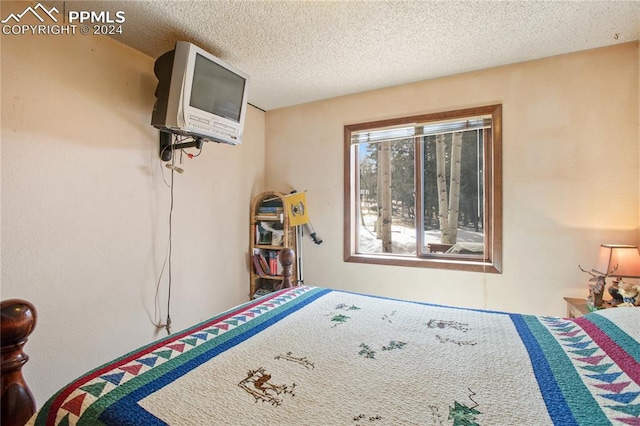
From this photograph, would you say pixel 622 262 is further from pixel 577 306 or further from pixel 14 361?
pixel 14 361

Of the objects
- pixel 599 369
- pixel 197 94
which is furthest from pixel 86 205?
pixel 599 369

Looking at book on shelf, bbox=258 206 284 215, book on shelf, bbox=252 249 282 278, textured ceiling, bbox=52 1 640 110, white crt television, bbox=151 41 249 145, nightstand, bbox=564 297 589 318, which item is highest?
textured ceiling, bbox=52 1 640 110

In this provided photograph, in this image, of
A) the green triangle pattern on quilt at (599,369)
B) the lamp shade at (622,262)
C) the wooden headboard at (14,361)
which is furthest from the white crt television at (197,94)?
the lamp shade at (622,262)

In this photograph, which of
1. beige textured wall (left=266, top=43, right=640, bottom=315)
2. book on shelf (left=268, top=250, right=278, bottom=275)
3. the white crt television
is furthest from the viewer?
book on shelf (left=268, top=250, right=278, bottom=275)

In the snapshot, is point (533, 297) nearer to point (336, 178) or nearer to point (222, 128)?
point (336, 178)

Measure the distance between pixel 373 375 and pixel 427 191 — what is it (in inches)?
77.6

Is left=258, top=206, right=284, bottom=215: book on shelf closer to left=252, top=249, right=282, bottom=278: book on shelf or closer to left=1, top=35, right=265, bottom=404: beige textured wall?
left=252, top=249, right=282, bottom=278: book on shelf

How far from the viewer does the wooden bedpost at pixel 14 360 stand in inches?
27.3

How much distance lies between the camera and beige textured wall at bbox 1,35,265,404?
1391mm

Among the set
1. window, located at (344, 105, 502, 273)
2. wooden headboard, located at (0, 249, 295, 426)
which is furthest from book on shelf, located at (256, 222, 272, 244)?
wooden headboard, located at (0, 249, 295, 426)

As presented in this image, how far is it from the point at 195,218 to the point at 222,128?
80 cm

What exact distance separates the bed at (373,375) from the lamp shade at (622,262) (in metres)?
0.73

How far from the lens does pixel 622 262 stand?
163 centimetres

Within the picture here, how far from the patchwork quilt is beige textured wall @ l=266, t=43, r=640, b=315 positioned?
3.35ft
